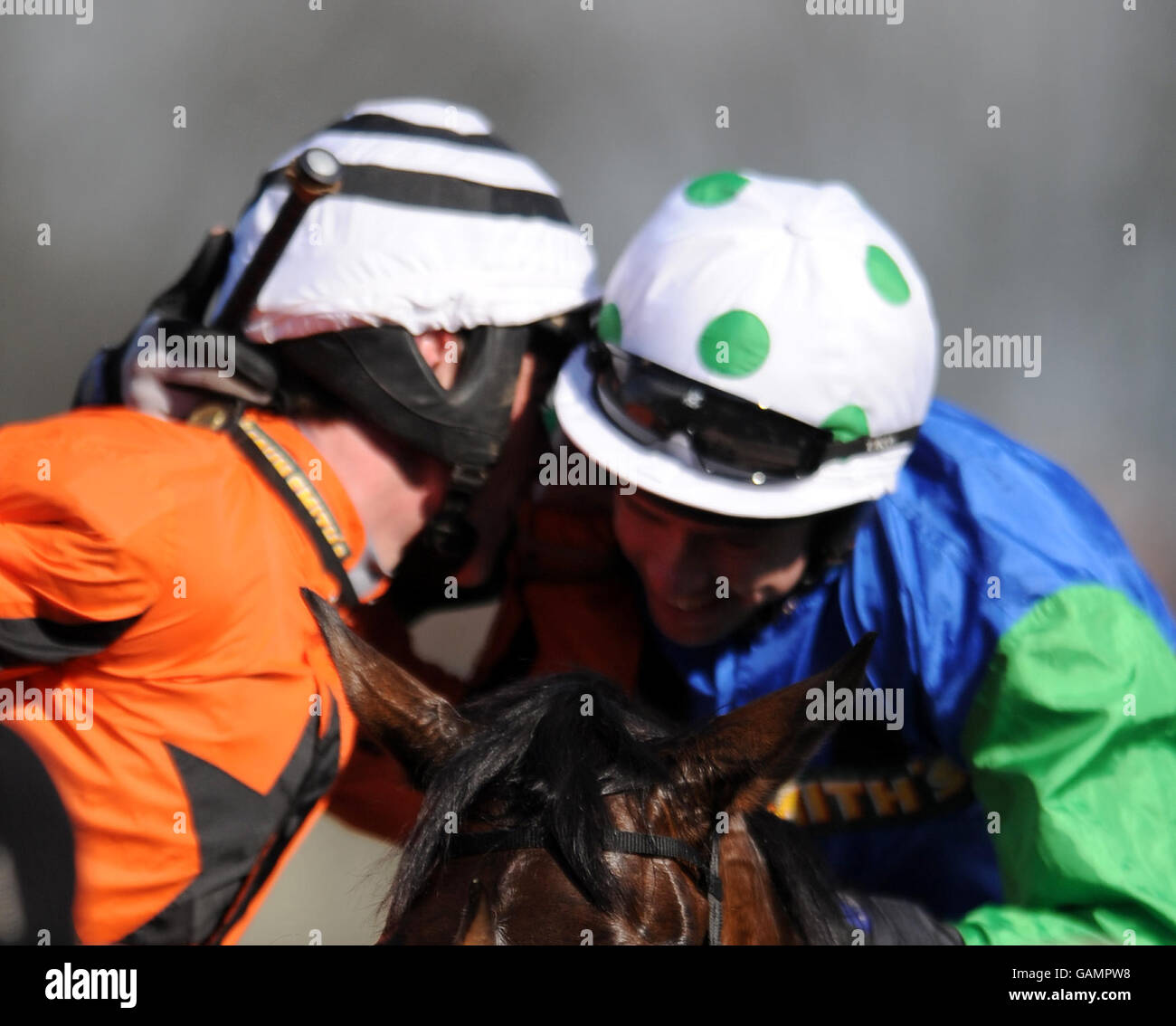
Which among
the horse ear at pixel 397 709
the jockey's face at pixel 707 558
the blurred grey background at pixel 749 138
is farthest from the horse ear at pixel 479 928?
the blurred grey background at pixel 749 138

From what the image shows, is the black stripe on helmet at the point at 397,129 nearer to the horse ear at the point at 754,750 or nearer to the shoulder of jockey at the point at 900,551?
the shoulder of jockey at the point at 900,551

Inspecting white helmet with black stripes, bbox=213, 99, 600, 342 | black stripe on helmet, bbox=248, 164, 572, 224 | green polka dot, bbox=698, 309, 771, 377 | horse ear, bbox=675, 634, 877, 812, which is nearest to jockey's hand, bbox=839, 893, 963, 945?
horse ear, bbox=675, 634, 877, 812

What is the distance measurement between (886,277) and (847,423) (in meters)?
0.22

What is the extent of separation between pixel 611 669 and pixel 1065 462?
156 inches

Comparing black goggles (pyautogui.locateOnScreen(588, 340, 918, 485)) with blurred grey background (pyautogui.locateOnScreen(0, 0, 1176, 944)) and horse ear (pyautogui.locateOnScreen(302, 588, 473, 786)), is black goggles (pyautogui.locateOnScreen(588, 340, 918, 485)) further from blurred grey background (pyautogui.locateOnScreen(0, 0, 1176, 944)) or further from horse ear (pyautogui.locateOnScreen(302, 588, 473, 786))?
blurred grey background (pyautogui.locateOnScreen(0, 0, 1176, 944))

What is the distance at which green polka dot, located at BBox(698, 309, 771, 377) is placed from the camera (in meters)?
1.71

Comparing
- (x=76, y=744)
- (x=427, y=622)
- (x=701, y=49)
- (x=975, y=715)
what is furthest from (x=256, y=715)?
(x=701, y=49)

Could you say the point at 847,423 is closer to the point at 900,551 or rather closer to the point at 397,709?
the point at 900,551

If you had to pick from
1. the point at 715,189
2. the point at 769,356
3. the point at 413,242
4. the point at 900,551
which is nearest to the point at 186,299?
the point at 413,242

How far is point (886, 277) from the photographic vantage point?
178cm

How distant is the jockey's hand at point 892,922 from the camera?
4.40 ft

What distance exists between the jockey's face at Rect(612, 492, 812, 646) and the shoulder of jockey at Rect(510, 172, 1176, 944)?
0.15ft

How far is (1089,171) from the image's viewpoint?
557 cm
